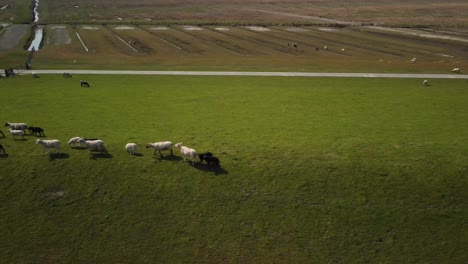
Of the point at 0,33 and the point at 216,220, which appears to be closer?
the point at 216,220

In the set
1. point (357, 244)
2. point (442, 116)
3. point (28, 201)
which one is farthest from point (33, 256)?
point (442, 116)

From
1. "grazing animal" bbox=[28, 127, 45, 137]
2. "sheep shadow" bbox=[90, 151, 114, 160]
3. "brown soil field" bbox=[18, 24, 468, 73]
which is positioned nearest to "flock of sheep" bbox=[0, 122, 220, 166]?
"sheep shadow" bbox=[90, 151, 114, 160]

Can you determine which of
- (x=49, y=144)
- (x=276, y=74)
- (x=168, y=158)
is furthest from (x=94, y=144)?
(x=276, y=74)

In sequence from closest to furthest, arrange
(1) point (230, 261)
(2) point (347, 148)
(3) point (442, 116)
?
(1) point (230, 261) < (2) point (347, 148) < (3) point (442, 116)

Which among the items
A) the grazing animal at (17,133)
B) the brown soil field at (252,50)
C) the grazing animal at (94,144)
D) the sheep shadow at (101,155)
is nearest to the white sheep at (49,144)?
the grazing animal at (94,144)

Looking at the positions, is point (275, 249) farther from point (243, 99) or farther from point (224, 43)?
point (224, 43)

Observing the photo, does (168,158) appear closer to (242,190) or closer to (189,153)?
(189,153)

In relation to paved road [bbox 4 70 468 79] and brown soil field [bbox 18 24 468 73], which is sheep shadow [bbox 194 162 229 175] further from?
brown soil field [bbox 18 24 468 73]
